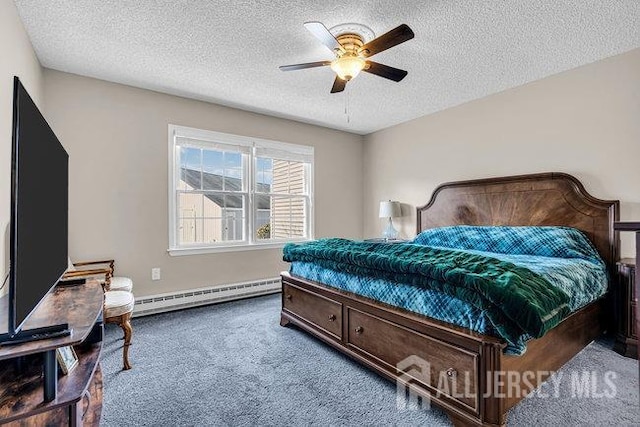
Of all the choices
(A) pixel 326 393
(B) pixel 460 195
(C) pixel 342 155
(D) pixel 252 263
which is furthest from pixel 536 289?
(C) pixel 342 155

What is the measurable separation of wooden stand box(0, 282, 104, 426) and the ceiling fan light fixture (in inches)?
83.6

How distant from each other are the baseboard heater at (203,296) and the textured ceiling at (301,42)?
229cm

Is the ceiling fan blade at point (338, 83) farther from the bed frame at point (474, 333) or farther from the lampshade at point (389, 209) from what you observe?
the lampshade at point (389, 209)

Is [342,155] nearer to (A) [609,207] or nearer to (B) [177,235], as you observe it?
(B) [177,235]

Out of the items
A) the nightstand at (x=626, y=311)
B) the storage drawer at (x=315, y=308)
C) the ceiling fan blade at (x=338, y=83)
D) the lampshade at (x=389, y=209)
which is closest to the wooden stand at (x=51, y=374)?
the storage drawer at (x=315, y=308)

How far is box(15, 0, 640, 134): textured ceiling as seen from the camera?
212 cm

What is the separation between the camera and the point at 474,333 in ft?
5.14

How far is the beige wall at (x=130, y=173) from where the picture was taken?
3074mm

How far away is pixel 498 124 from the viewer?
11.8 ft

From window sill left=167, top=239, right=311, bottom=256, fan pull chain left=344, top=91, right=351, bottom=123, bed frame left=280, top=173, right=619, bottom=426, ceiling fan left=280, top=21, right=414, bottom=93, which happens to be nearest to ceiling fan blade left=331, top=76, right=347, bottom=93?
ceiling fan left=280, top=21, right=414, bottom=93

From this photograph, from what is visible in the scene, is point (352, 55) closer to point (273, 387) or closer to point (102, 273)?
point (273, 387)

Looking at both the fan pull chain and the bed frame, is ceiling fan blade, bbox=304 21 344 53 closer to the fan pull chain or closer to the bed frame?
the fan pull chain

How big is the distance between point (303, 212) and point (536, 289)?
350 cm

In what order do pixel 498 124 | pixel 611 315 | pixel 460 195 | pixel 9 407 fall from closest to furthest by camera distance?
pixel 9 407
pixel 611 315
pixel 498 124
pixel 460 195
